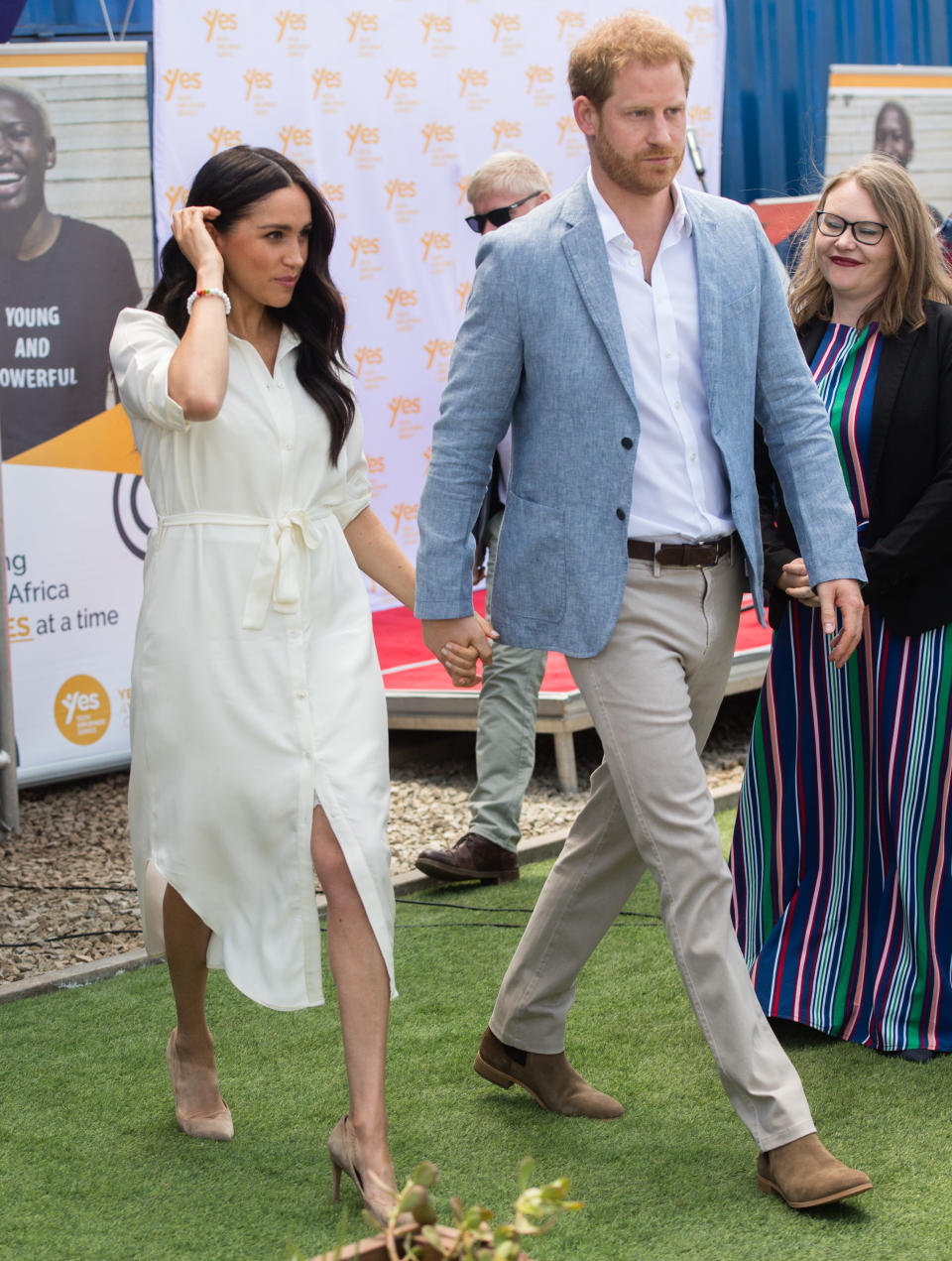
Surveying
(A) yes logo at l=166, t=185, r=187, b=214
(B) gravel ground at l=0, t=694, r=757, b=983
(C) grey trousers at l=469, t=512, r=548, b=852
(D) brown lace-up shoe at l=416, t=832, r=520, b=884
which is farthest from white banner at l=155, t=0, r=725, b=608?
(D) brown lace-up shoe at l=416, t=832, r=520, b=884

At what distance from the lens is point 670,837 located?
280 centimetres

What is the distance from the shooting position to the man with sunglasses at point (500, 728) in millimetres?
4758

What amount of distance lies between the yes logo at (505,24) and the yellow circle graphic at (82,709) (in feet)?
11.1

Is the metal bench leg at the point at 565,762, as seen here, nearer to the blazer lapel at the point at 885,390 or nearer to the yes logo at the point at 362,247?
the yes logo at the point at 362,247

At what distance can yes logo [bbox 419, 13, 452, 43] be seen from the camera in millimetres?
6734

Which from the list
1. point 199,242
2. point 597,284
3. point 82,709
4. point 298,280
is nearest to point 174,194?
point 82,709

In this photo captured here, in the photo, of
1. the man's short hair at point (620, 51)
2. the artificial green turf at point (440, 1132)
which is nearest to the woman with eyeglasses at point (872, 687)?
the artificial green turf at point (440, 1132)

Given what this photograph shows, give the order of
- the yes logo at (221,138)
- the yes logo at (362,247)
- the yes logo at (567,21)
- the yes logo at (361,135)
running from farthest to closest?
the yes logo at (567,21), the yes logo at (362,247), the yes logo at (361,135), the yes logo at (221,138)

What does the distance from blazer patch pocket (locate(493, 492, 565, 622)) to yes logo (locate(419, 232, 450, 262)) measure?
4106 millimetres

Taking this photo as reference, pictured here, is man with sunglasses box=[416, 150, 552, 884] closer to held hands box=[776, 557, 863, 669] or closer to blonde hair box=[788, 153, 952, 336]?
blonde hair box=[788, 153, 952, 336]

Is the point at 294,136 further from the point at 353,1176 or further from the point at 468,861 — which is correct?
the point at 353,1176

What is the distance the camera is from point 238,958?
2.94 m

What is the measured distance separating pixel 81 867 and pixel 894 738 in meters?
2.80

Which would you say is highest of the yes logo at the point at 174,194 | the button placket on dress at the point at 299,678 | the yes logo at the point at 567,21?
the yes logo at the point at 567,21
